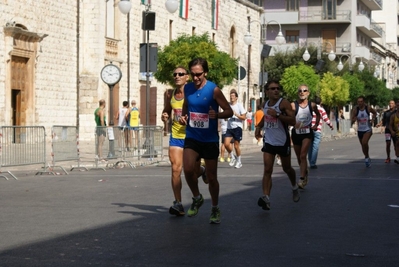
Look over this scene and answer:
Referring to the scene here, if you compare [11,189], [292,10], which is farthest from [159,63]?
[292,10]

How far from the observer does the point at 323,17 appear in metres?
83.2

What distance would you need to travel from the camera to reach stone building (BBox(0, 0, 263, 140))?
1294 inches

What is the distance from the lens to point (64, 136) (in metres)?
21.8

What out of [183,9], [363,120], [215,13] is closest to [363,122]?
[363,120]

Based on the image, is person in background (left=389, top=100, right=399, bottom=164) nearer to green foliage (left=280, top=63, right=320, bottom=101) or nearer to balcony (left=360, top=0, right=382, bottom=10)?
green foliage (left=280, top=63, right=320, bottom=101)

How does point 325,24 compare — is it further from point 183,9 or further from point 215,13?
point 183,9

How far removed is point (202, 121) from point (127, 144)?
13.3m

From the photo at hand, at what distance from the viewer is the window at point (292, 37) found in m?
84.9

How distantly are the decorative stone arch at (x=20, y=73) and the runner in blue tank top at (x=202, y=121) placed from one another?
22223mm

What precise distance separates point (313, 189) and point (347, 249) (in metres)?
6.78

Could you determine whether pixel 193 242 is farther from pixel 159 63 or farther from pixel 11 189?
pixel 159 63

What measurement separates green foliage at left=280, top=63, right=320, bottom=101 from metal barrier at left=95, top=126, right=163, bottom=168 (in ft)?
116

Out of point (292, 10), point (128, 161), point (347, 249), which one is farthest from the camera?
point (292, 10)

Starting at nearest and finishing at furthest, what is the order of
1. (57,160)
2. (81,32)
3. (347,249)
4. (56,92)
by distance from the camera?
(347,249) < (57,160) < (56,92) < (81,32)
